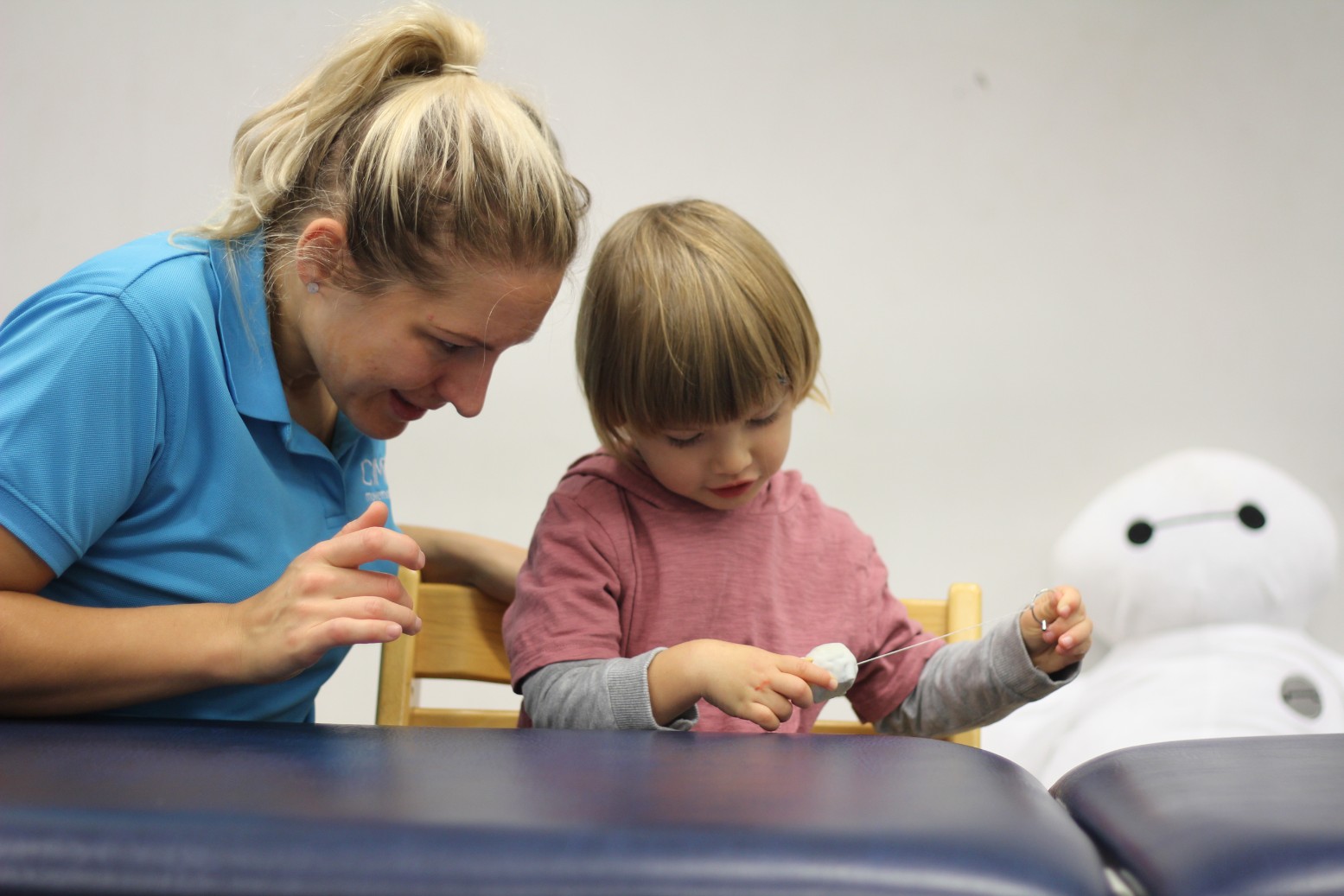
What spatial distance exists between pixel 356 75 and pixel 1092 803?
2.18 ft

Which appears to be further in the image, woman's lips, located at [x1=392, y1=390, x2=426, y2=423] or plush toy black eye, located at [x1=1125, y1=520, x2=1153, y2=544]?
plush toy black eye, located at [x1=1125, y1=520, x2=1153, y2=544]

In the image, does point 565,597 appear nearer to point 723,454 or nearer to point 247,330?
point 723,454

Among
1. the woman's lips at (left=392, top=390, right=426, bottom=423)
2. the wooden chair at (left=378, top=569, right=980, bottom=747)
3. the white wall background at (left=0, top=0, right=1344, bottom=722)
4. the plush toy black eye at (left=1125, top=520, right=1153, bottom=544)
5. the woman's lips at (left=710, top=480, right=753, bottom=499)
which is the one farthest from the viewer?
the white wall background at (left=0, top=0, right=1344, bottom=722)

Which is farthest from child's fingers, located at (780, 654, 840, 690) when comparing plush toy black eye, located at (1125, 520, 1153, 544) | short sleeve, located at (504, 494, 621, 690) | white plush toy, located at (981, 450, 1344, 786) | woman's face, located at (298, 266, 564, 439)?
plush toy black eye, located at (1125, 520, 1153, 544)

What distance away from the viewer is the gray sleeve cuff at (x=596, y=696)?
77cm

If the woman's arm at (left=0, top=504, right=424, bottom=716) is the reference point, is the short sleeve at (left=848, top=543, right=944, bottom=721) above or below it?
below

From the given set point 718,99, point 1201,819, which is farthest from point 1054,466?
point 1201,819

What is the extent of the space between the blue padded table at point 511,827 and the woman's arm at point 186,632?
0.15m

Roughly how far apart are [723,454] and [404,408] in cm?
26

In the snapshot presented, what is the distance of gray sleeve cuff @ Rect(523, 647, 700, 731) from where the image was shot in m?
0.77

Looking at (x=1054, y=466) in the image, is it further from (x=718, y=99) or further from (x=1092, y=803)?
(x=1092, y=803)

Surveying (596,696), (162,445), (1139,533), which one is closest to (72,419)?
(162,445)

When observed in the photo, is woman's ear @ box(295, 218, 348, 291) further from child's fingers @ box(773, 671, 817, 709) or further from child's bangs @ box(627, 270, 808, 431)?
child's fingers @ box(773, 671, 817, 709)

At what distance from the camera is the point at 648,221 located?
0.97m
